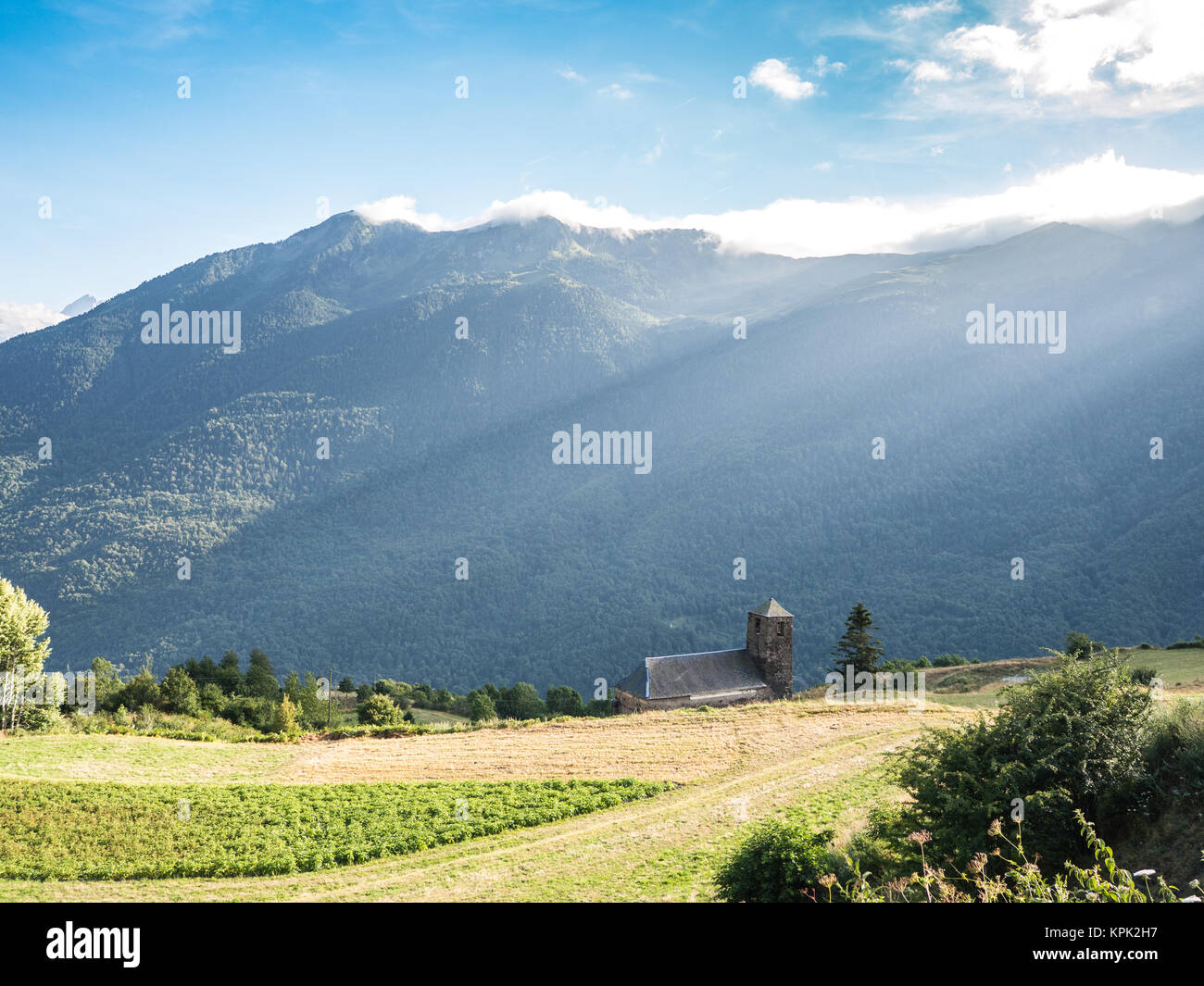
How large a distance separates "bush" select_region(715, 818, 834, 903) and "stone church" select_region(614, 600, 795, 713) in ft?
90.1

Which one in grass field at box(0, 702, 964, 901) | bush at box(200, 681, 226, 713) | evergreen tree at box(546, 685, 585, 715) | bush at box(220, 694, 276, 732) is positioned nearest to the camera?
grass field at box(0, 702, 964, 901)

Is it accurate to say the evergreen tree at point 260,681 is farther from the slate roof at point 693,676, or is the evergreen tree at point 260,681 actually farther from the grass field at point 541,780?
the slate roof at point 693,676

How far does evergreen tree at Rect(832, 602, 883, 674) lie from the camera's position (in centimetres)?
4612

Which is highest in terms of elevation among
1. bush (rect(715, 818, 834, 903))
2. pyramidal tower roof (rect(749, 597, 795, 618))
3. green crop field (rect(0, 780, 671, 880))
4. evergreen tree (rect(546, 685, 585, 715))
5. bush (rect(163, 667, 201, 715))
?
pyramidal tower roof (rect(749, 597, 795, 618))

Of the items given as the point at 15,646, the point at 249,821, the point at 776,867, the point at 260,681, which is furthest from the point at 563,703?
the point at 776,867

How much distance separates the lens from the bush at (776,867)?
35.5ft

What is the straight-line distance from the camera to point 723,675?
136 feet

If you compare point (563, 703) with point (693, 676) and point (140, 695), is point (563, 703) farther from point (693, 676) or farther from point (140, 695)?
point (140, 695)

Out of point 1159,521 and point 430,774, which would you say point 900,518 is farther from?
point 430,774

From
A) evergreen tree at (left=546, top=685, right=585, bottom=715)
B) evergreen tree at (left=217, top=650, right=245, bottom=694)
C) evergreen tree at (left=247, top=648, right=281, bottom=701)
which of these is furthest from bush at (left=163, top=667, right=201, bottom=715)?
evergreen tree at (left=546, top=685, right=585, bottom=715)

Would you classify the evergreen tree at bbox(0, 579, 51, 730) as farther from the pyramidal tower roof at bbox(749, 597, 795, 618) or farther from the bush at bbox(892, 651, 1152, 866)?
the pyramidal tower roof at bbox(749, 597, 795, 618)

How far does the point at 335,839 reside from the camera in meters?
19.5

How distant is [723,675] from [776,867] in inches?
1215

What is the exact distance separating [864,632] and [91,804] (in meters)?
41.5
